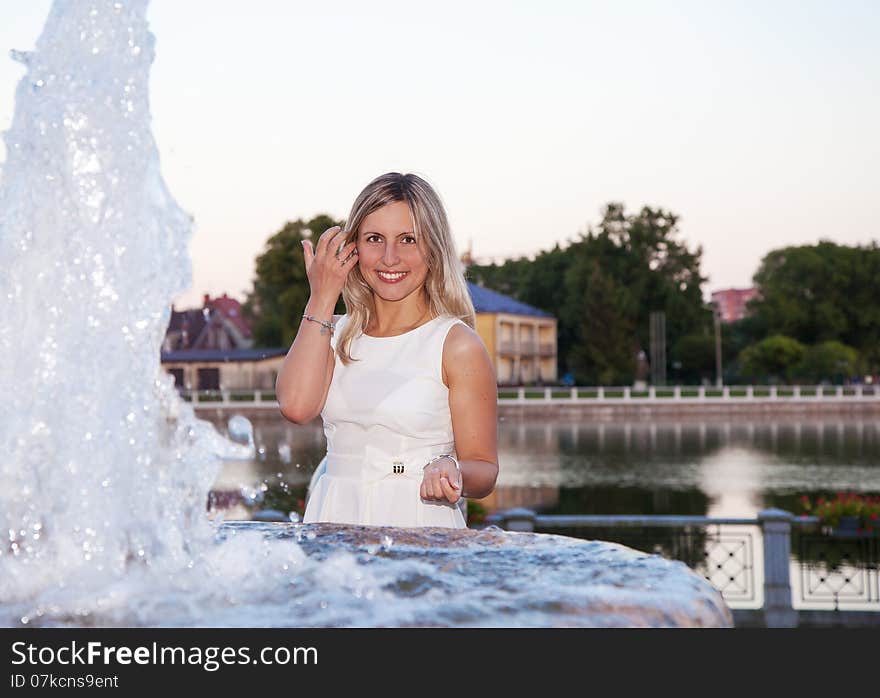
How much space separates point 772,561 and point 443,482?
6.56m

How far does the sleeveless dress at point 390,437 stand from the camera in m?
2.84

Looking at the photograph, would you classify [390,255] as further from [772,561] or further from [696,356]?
[696,356]

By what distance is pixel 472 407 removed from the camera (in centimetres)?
277

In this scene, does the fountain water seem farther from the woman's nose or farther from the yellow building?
the yellow building

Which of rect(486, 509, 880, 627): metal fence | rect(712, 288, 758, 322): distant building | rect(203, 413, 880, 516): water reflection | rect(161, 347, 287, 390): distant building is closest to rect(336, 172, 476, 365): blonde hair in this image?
rect(486, 509, 880, 627): metal fence

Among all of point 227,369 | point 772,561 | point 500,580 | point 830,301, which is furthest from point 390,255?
point 830,301

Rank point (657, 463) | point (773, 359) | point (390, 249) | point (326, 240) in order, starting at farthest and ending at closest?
point (773, 359) → point (657, 463) → point (390, 249) → point (326, 240)

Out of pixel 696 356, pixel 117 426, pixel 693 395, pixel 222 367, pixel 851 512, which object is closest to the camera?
pixel 117 426

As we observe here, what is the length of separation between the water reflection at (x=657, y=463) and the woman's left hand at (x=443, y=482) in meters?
11.9

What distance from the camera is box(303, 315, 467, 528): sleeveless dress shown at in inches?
112

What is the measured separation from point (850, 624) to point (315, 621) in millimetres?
7204

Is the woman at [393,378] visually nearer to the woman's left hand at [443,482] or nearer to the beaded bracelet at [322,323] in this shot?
the beaded bracelet at [322,323]

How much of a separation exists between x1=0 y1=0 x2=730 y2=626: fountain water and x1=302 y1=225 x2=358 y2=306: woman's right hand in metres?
0.43

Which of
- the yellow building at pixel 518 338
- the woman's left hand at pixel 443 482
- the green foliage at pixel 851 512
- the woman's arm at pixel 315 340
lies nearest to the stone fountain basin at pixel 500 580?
the woman's left hand at pixel 443 482
